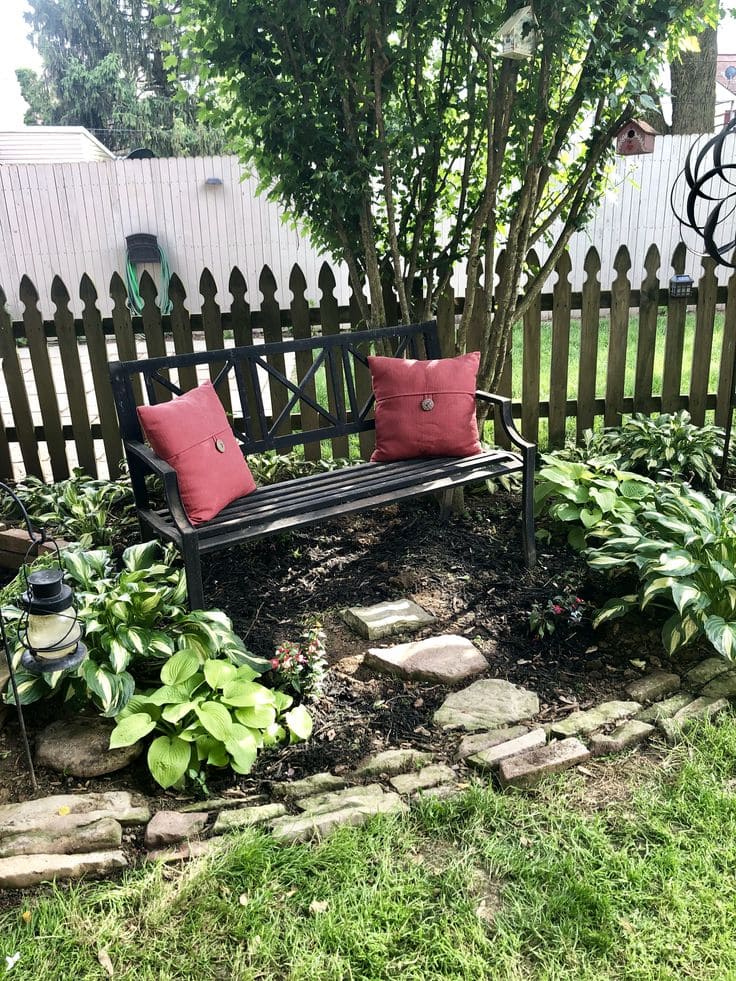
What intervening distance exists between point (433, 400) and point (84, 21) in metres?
28.1

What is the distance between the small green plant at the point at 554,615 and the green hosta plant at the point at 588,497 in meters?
0.41

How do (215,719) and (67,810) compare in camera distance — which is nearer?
(67,810)

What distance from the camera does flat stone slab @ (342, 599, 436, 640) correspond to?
3299mm

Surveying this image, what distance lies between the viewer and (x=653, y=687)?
2898 millimetres

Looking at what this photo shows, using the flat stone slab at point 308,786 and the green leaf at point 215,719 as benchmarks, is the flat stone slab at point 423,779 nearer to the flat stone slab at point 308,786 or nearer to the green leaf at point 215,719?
the flat stone slab at point 308,786

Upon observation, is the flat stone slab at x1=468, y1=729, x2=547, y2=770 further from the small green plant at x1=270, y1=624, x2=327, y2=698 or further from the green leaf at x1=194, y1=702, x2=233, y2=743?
the green leaf at x1=194, y1=702, x2=233, y2=743

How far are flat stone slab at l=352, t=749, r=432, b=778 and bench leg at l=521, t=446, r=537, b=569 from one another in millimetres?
1462

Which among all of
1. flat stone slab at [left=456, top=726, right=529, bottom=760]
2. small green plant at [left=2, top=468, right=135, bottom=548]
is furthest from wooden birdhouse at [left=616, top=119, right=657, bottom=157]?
flat stone slab at [left=456, top=726, right=529, bottom=760]

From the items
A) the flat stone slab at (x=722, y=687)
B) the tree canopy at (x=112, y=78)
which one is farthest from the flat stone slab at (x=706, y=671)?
the tree canopy at (x=112, y=78)

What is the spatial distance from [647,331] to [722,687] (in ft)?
9.58

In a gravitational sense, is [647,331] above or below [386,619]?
above

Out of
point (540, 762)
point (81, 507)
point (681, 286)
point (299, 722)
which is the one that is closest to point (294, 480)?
point (81, 507)

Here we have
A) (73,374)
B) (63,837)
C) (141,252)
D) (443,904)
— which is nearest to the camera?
(443,904)

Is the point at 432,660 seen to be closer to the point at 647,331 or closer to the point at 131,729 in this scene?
the point at 131,729
